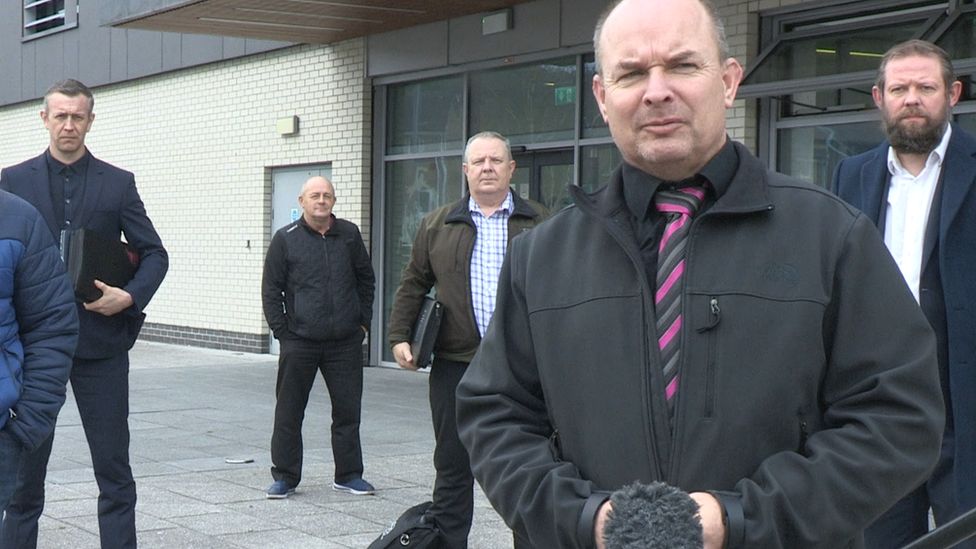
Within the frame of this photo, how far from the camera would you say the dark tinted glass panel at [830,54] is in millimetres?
10336

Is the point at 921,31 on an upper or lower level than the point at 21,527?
upper

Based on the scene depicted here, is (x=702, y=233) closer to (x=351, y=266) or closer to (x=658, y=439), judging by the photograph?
(x=658, y=439)

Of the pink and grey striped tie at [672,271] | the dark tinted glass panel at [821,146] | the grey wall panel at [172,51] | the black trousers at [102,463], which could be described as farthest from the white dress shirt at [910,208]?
the grey wall panel at [172,51]

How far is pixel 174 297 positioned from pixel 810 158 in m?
11.0

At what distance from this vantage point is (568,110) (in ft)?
44.4

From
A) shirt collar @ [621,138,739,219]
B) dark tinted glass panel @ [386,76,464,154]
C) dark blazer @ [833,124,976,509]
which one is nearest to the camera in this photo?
shirt collar @ [621,138,739,219]

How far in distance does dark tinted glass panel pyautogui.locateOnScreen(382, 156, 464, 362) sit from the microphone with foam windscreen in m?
13.0

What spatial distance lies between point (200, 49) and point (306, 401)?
1103 cm

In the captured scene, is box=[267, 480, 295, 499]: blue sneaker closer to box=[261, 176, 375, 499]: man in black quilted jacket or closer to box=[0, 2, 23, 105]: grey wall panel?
box=[261, 176, 375, 499]: man in black quilted jacket

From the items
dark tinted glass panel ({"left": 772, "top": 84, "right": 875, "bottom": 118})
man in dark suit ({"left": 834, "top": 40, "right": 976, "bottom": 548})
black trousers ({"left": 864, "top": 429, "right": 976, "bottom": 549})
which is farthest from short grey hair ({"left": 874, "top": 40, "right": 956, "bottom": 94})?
dark tinted glass panel ({"left": 772, "top": 84, "right": 875, "bottom": 118})

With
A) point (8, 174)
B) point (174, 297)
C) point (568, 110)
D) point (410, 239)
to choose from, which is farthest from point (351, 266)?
point (174, 297)

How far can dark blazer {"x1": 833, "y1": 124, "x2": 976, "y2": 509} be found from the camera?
3.98 m

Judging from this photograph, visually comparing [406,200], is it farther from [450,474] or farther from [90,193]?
[90,193]

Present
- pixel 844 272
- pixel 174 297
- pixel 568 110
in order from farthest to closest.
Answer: pixel 174 297 → pixel 568 110 → pixel 844 272
